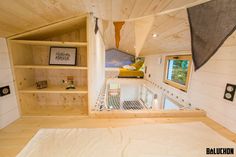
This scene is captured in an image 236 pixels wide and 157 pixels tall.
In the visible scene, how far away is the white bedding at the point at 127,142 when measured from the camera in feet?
2.63

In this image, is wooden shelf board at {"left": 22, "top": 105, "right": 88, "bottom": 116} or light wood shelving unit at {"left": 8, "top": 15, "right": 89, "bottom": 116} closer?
light wood shelving unit at {"left": 8, "top": 15, "right": 89, "bottom": 116}

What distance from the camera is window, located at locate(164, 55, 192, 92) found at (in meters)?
1.94

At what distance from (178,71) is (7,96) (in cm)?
259

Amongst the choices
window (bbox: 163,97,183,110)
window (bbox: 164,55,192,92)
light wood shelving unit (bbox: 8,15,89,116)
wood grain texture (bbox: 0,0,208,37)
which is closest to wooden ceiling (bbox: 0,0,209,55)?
wood grain texture (bbox: 0,0,208,37)

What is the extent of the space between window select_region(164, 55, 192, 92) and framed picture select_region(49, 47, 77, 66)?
173 cm

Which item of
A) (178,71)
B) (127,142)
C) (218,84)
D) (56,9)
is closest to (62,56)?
(56,9)

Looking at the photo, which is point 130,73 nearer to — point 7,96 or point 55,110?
point 55,110

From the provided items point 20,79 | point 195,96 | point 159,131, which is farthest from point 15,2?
point 195,96

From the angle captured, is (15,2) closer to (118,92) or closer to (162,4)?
(162,4)

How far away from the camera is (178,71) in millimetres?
2326

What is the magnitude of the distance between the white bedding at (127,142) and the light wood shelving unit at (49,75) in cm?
40

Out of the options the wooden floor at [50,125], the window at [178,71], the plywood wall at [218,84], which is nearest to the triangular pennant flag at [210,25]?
the plywood wall at [218,84]

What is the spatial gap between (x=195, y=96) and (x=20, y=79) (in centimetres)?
Answer: 218

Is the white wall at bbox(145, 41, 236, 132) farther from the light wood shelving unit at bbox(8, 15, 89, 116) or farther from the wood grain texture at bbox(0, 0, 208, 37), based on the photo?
the light wood shelving unit at bbox(8, 15, 89, 116)
